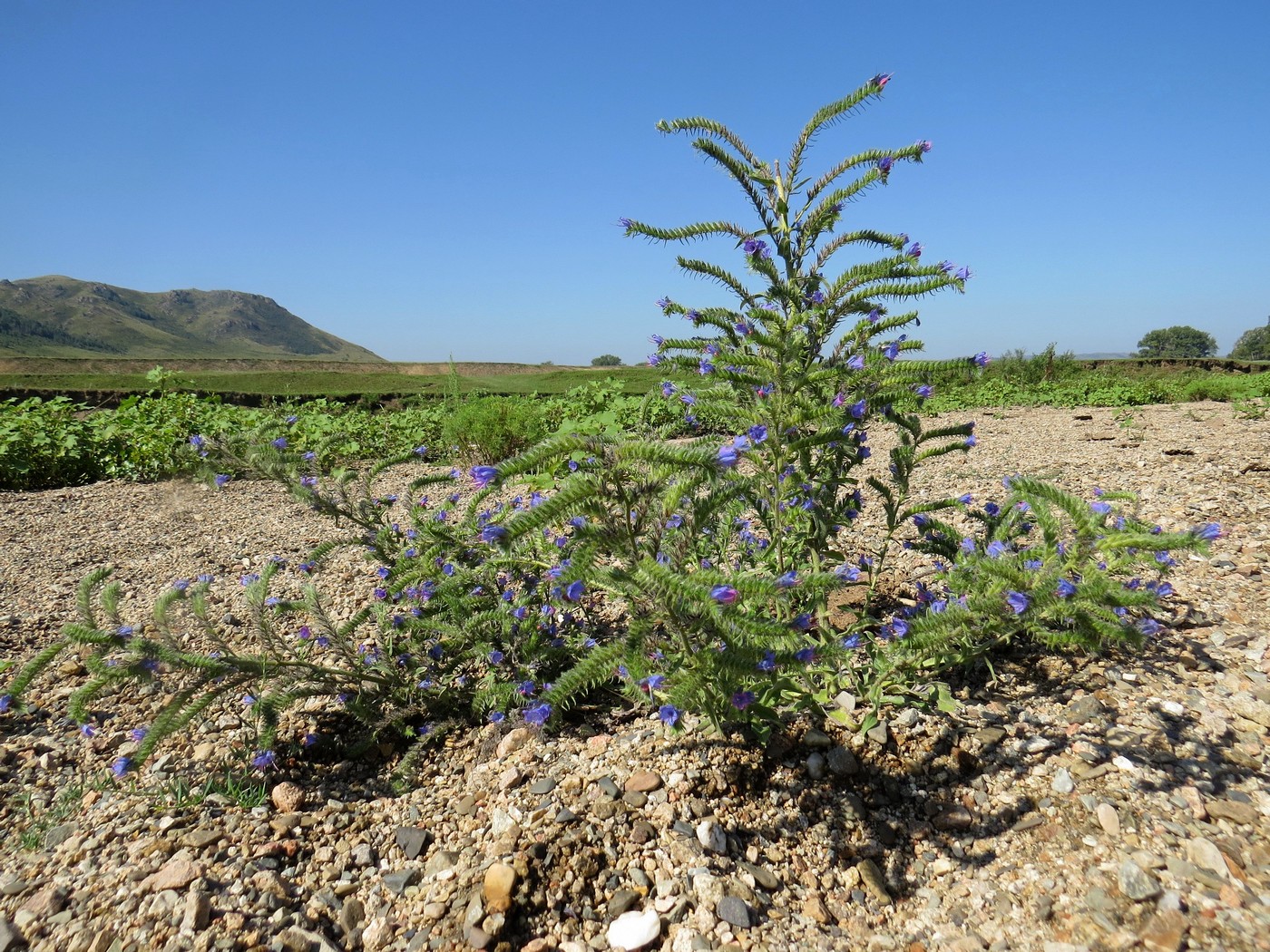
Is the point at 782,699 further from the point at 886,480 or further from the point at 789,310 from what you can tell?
the point at 886,480

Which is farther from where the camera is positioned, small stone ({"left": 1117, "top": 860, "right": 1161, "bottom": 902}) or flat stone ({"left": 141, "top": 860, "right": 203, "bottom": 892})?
flat stone ({"left": 141, "top": 860, "right": 203, "bottom": 892})

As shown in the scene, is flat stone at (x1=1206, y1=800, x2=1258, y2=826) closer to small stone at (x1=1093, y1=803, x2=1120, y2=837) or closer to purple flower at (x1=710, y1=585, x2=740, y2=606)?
small stone at (x1=1093, y1=803, x2=1120, y2=837)

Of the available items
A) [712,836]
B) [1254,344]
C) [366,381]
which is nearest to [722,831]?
[712,836]

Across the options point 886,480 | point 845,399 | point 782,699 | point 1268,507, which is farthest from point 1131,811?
point 886,480

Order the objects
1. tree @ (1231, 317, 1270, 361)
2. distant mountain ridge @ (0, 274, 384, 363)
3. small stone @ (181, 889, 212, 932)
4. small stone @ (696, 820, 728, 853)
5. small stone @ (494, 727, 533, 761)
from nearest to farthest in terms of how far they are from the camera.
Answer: small stone @ (181, 889, 212, 932) < small stone @ (696, 820, 728, 853) < small stone @ (494, 727, 533, 761) < tree @ (1231, 317, 1270, 361) < distant mountain ridge @ (0, 274, 384, 363)

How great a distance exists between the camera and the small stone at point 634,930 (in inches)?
60.9

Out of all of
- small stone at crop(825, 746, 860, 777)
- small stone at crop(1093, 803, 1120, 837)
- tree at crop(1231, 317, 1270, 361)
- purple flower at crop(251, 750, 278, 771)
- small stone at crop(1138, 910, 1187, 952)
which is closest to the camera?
small stone at crop(1138, 910, 1187, 952)

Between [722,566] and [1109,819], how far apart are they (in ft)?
4.83

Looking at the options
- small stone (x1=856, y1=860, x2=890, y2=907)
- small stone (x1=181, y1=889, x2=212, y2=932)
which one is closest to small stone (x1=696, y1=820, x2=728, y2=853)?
small stone (x1=856, y1=860, x2=890, y2=907)

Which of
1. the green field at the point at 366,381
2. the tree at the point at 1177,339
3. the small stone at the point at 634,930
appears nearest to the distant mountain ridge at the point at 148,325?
the green field at the point at 366,381

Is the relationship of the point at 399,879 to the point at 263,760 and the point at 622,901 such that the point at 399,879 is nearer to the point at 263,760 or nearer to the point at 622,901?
the point at 622,901

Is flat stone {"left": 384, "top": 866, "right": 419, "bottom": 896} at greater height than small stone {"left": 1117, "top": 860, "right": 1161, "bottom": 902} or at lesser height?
lesser

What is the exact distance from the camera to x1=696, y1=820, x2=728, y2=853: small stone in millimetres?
1782

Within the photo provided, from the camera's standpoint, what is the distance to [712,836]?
5.92 feet
